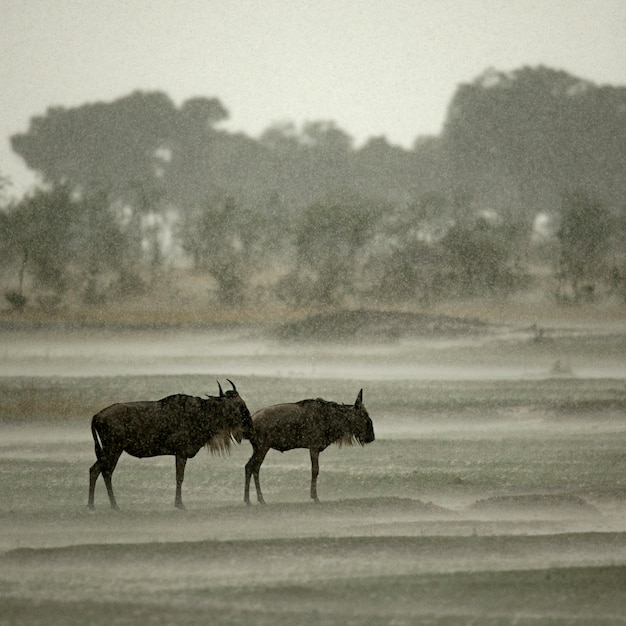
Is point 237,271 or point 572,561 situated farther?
point 237,271

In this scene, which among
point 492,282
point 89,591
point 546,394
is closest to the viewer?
point 89,591

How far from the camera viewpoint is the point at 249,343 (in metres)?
12.5

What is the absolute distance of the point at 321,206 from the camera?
13711 mm

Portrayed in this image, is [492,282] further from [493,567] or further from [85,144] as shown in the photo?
[493,567]

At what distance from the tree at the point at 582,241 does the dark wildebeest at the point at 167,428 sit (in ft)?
19.4

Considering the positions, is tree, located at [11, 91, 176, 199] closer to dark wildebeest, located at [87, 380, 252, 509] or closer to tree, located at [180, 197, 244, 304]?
tree, located at [180, 197, 244, 304]

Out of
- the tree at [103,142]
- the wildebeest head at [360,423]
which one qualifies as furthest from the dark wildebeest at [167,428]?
the tree at [103,142]

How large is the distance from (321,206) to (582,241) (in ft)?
9.98

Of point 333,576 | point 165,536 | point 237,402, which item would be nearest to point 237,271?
point 237,402

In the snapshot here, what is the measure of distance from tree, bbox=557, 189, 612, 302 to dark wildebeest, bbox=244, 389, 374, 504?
16.6 feet

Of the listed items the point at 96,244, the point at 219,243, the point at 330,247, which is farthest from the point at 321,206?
the point at 96,244

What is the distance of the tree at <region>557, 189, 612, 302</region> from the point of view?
13312mm

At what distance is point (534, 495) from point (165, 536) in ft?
10.1

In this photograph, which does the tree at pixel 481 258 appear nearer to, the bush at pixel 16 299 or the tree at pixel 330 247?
the tree at pixel 330 247
